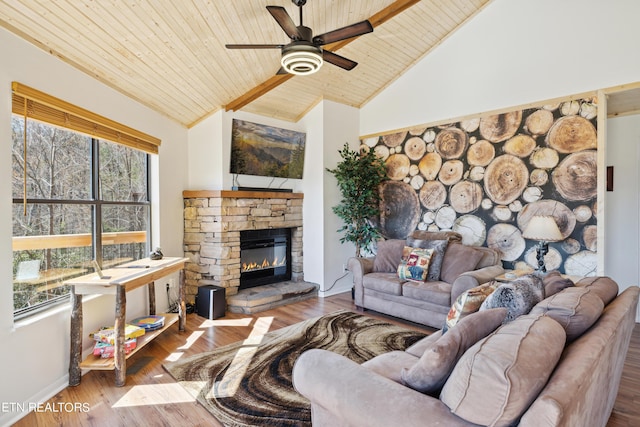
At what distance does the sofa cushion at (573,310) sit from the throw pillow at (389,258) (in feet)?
8.67

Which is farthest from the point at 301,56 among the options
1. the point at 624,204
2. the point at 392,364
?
the point at 624,204

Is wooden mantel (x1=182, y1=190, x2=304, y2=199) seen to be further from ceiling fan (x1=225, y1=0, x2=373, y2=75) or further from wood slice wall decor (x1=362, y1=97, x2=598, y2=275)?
ceiling fan (x1=225, y1=0, x2=373, y2=75)

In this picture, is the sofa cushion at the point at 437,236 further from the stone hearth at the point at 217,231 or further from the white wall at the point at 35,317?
the white wall at the point at 35,317

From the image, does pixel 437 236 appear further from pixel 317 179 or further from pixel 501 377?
pixel 501 377

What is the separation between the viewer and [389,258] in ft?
14.3

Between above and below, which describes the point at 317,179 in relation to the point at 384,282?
above

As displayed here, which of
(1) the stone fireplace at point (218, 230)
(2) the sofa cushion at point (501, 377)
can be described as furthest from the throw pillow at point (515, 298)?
(1) the stone fireplace at point (218, 230)

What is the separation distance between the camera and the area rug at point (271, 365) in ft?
7.07

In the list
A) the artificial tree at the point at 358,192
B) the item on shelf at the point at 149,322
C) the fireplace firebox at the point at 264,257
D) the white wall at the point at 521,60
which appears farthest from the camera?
the artificial tree at the point at 358,192

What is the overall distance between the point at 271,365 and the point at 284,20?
8.87 feet

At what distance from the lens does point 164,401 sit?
228cm

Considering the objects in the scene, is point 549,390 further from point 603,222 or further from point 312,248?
point 312,248

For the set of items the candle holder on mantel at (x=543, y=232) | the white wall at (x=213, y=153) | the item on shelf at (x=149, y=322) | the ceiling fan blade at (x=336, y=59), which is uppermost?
the ceiling fan blade at (x=336, y=59)

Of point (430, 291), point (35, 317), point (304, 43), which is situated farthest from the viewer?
point (430, 291)
